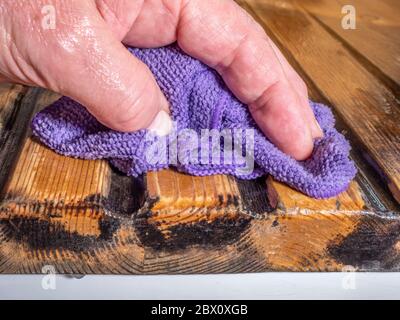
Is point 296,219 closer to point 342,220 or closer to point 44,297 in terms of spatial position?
point 342,220

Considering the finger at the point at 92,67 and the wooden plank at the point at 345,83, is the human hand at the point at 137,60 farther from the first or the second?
the wooden plank at the point at 345,83

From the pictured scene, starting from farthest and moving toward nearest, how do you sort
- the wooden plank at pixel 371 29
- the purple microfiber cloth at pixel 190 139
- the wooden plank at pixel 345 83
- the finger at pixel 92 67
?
1. the wooden plank at pixel 371 29
2. the wooden plank at pixel 345 83
3. the purple microfiber cloth at pixel 190 139
4. the finger at pixel 92 67

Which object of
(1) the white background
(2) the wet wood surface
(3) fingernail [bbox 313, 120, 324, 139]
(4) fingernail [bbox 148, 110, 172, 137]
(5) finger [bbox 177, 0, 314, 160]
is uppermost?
(5) finger [bbox 177, 0, 314, 160]

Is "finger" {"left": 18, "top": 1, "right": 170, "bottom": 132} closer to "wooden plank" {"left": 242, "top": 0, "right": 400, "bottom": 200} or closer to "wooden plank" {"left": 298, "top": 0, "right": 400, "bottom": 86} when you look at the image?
"wooden plank" {"left": 242, "top": 0, "right": 400, "bottom": 200}

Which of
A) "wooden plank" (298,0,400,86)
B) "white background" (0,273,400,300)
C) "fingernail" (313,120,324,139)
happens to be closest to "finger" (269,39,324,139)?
"fingernail" (313,120,324,139)

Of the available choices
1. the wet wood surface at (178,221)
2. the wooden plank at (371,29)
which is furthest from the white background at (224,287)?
the wooden plank at (371,29)

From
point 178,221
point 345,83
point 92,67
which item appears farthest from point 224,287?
point 345,83

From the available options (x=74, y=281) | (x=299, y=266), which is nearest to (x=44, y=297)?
(x=74, y=281)

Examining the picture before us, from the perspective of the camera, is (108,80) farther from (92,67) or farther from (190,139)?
(190,139)
